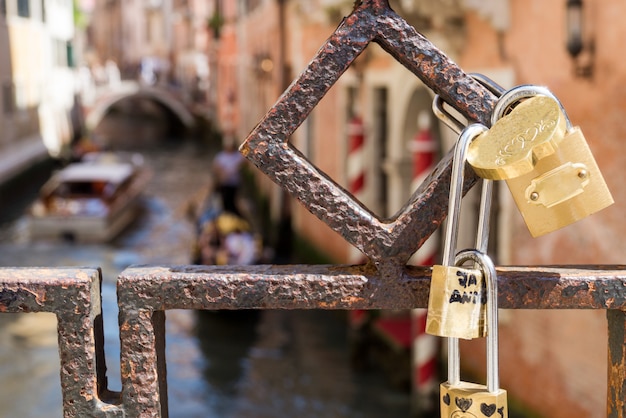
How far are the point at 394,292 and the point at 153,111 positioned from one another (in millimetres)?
36416

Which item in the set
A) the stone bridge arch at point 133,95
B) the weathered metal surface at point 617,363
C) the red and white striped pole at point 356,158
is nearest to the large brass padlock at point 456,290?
the weathered metal surface at point 617,363

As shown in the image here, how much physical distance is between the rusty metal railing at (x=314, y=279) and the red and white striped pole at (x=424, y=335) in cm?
418

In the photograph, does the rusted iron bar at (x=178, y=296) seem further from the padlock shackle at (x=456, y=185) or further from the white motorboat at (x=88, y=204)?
the white motorboat at (x=88, y=204)

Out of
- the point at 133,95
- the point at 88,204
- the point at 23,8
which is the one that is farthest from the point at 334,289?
the point at 133,95

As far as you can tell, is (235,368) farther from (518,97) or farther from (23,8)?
(23,8)

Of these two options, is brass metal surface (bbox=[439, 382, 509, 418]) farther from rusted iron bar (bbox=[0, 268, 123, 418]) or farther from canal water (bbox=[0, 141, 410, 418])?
canal water (bbox=[0, 141, 410, 418])

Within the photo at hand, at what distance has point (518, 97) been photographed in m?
0.87

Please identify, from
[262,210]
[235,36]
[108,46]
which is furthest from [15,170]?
[108,46]

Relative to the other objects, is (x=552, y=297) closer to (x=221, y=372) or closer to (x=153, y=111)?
(x=221, y=372)

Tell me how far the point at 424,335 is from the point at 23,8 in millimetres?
15508

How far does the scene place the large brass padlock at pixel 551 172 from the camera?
33.7 inches

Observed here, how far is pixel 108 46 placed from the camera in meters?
50.6

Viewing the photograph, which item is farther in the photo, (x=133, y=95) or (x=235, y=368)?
(x=133, y=95)

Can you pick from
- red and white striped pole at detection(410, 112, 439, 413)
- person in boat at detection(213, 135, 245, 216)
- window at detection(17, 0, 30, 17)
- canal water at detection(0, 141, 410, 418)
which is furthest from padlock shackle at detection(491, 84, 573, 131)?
window at detection(17, 0, 30, 17)
